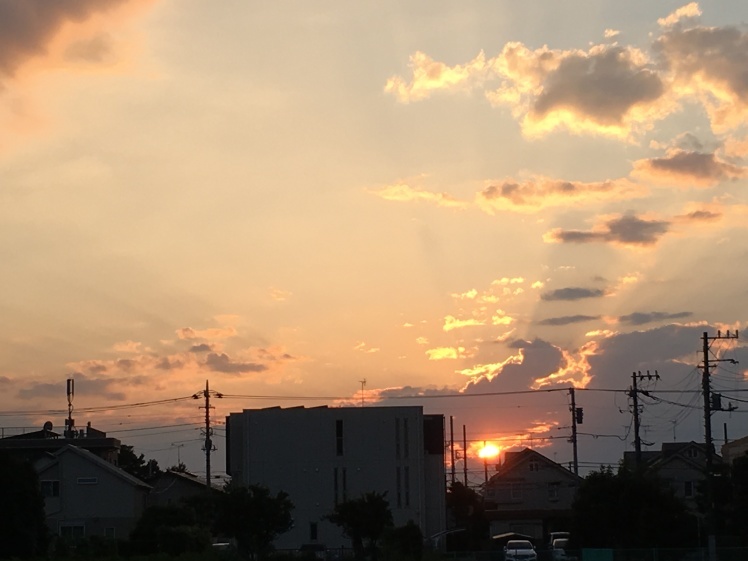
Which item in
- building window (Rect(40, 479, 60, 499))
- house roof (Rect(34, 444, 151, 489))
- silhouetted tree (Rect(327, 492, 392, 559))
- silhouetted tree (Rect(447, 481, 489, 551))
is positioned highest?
house roof (Rect(34, 444, 151, 489))

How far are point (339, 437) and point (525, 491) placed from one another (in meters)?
36.9

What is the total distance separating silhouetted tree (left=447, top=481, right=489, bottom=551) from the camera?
312 ft

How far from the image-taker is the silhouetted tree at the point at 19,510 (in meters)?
36.7

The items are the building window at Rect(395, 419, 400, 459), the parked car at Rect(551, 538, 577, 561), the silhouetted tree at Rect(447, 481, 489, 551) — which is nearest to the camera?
the parked car at Rect(551, 538, 577, 561)

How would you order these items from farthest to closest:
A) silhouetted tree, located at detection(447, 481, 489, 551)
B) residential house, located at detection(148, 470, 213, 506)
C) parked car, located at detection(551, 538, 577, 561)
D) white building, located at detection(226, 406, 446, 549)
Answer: silhouetted tree, located at detection(447, 481, 489, 551) → residential house, located at detection(148, 470, 213, 506) → white building, located at detection(226, 406, 446, 549) → parked car, located at detection(551, 538, 577, 561)

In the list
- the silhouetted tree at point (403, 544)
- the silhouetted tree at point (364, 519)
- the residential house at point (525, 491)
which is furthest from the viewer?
the residential house at point (525, 491)

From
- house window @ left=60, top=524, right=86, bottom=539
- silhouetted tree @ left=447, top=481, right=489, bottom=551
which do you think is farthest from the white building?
silhouetted tree @ left=447, top=481, right=489, bottom=551

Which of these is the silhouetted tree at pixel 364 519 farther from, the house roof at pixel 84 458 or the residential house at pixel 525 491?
the residential house at pixel 525 491

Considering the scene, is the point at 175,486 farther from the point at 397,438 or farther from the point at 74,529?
the point at 397,438

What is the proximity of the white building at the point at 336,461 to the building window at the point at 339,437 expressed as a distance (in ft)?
0.23

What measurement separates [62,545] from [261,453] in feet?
122

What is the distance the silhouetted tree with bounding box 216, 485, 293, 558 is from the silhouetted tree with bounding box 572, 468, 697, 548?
1609 cm

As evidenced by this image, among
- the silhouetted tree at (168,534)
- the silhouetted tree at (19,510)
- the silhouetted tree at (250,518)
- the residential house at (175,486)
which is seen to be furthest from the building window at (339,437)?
the silhouetted tree at (19,510)

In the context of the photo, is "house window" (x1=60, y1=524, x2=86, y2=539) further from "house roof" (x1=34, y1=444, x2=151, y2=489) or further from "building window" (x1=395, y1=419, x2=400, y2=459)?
"building window" (x1=395, y1=419, x2=400, y2=459)
